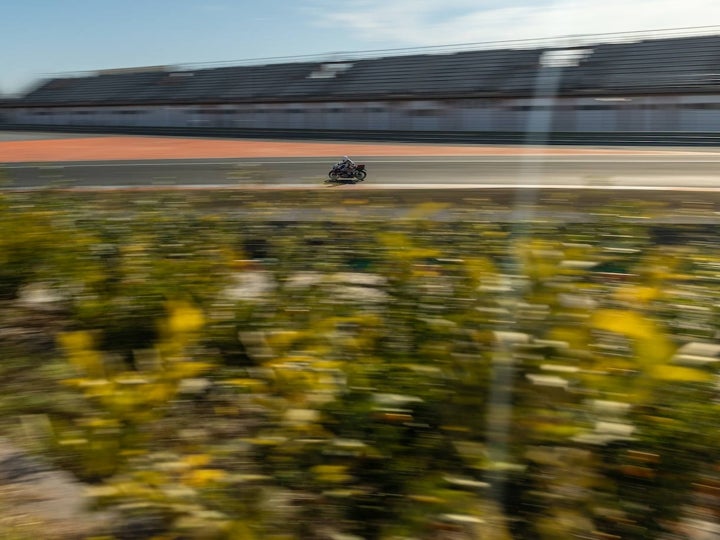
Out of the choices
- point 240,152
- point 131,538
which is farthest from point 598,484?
point 240,152

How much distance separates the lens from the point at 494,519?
2799mm

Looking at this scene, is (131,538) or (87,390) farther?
(87,390)

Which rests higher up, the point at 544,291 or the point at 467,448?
the point at 544,291

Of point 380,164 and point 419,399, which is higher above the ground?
point 380,164

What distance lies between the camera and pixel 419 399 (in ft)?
10.3

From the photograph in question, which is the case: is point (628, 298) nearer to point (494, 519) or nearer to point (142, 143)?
point (494, 519)

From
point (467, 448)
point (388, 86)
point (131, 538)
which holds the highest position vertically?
point (388, 86)

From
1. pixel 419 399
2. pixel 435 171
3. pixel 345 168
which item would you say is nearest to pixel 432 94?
pixel 435 171

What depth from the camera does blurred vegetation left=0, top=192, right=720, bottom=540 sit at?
9.47ft

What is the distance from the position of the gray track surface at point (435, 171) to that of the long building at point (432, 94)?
5393 millimetres

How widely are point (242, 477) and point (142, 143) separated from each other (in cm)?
4252

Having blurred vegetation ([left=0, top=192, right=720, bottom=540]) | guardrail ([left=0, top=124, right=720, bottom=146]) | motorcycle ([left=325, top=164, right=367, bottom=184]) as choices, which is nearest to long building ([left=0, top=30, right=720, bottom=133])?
guardrail ([left=0, top=124, right=720, bottom=146])

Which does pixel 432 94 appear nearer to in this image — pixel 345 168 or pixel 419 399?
pixel 345 168

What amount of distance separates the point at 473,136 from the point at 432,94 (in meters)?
10.4
